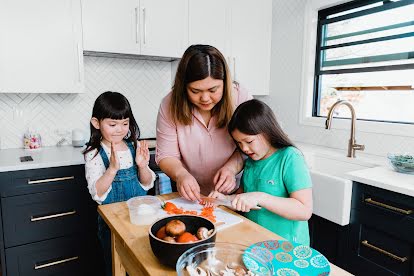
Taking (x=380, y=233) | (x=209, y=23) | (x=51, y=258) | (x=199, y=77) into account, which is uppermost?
(x=209, y=23)

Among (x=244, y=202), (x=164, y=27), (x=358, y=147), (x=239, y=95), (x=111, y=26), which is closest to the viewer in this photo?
(x=244, y=202)

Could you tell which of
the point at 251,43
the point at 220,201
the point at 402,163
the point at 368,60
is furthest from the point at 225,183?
the point at 251,43

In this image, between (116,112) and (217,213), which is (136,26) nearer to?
(116,112)

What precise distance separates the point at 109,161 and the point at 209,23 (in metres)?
1.53

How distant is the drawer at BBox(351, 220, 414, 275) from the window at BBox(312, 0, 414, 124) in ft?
2.85

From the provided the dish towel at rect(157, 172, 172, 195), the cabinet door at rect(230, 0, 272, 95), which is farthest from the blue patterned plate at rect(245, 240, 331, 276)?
the cabinet door at rect(230, 0, 272, 95)

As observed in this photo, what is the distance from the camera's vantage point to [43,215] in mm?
1896

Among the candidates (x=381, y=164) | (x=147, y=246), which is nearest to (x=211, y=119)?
(x=147, y=246)

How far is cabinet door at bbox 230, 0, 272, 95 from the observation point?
2.70 metres

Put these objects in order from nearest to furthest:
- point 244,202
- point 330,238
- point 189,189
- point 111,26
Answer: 1. point 244,202
2. point 189,189
3. point 330,238
4. point 111,26

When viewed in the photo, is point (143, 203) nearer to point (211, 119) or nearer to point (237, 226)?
point (237, 226)

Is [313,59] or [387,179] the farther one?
[313,59]

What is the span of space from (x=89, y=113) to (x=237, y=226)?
6.27 ft

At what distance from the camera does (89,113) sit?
98.1 inches
